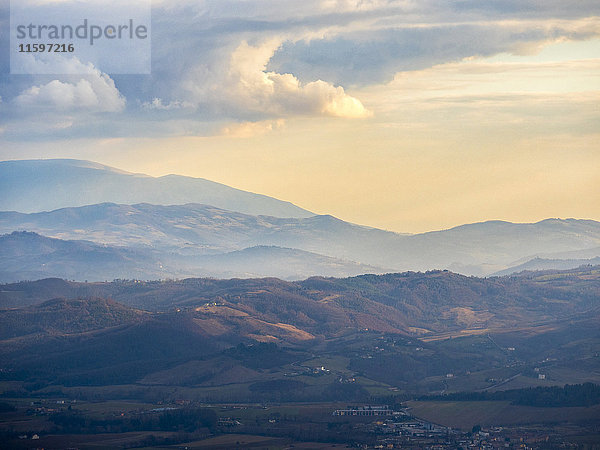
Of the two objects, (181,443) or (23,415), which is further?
(23,415)

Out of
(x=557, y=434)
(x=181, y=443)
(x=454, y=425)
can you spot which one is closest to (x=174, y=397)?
(x=181, y=443)

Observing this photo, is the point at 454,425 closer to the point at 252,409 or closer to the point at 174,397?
the point at 252,409

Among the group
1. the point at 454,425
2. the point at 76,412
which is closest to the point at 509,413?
the point at 454,425

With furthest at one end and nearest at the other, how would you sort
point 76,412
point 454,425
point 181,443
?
point 76,412, point 454,425, point 181,443

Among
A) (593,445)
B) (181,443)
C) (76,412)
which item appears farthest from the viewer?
(76,412)

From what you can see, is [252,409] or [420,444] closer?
[420,444]

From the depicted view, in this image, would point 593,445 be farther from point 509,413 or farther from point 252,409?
point 252,409

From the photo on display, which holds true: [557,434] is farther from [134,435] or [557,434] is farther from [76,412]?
[76,412]

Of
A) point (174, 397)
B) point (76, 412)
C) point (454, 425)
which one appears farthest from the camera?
point (174, 397)

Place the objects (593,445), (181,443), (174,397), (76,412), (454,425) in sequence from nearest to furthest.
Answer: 1. (593,445)
2. (181,443)
3. (454,425)
4. (76,412)
5. (174,397)
